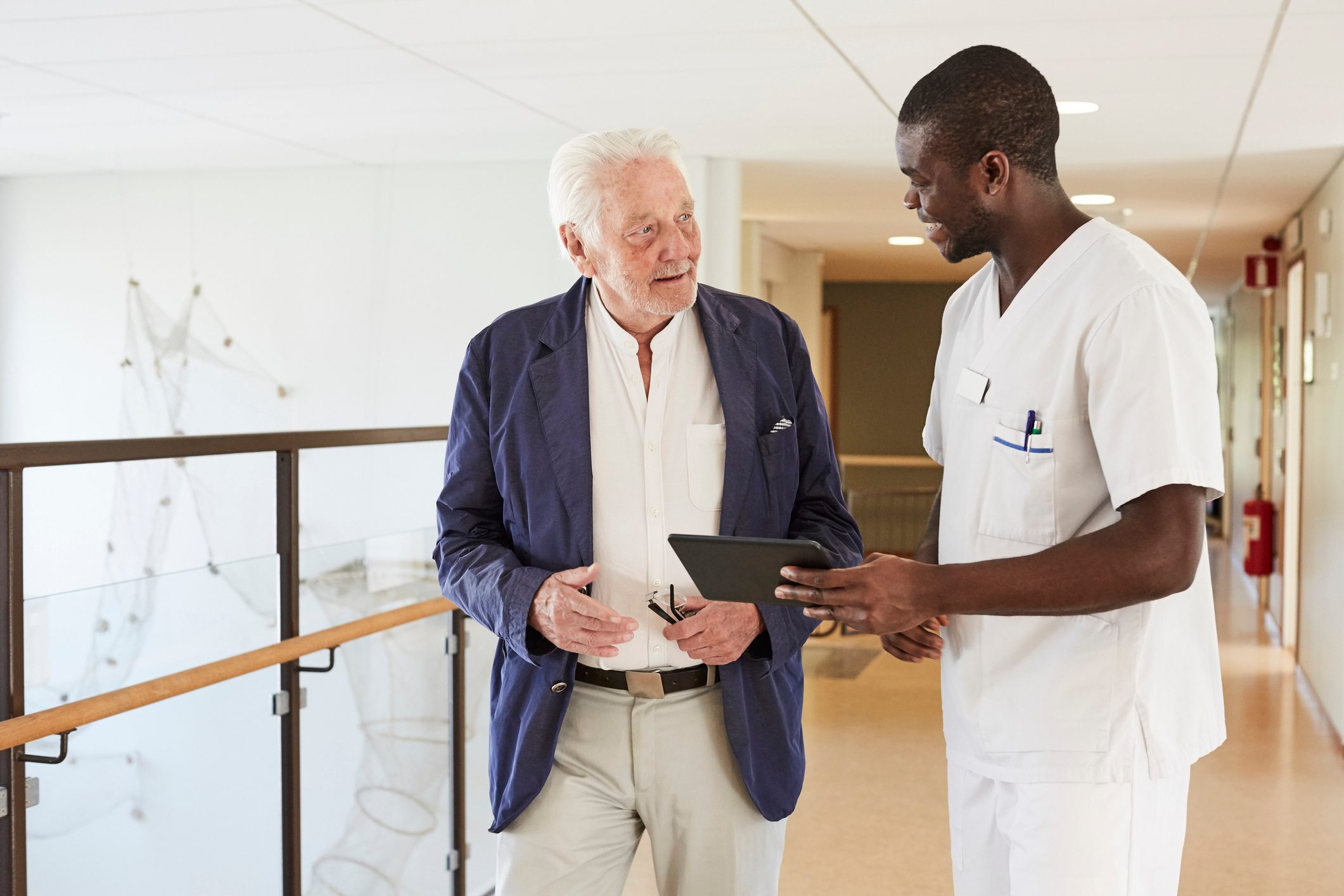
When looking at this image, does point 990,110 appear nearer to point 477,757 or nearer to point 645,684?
point 645,684

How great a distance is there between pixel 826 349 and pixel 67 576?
11.1 m

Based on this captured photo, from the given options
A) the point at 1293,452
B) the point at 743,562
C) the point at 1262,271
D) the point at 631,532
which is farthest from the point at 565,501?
the point at 1262,271

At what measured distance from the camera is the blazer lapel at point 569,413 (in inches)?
69.0

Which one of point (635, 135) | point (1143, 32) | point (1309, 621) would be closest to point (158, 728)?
point (635, 135)

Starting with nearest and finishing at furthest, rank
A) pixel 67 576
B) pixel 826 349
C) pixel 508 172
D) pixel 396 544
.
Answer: pixel 67 576, pixel 396 544, pixel 508 172, pixel 826 349

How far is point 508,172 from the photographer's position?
18.2 ft

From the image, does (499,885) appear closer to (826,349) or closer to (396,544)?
(396,544)

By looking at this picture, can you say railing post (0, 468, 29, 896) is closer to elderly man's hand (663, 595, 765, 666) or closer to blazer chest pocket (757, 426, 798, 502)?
elderly man's hand (663, 595, 765, 666)

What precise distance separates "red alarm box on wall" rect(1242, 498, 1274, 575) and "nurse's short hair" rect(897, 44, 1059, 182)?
24.1 ft

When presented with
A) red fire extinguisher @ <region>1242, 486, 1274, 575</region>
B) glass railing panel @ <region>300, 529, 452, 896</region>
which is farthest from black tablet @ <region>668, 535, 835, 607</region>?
red fire extinguisher @ <region>1242, 486, 1274, 575</region>

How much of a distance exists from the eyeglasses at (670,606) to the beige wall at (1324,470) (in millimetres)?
4465

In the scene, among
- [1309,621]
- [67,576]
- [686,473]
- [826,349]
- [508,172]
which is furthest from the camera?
[826,349]

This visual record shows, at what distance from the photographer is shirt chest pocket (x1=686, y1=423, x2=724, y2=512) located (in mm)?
1780

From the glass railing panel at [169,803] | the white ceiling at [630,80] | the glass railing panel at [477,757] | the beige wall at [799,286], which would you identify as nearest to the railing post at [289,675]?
the glass railing panel at [169,803]
